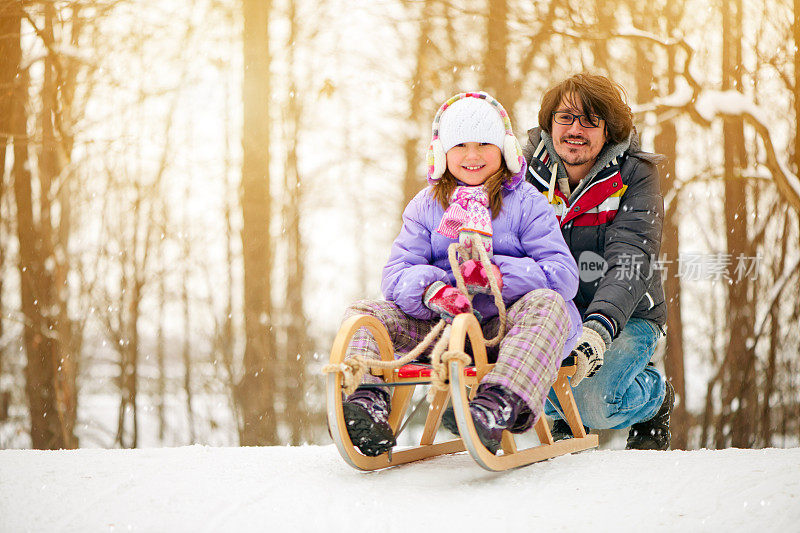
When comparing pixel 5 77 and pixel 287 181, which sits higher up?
pixel 5 77

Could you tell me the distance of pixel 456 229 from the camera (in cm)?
179

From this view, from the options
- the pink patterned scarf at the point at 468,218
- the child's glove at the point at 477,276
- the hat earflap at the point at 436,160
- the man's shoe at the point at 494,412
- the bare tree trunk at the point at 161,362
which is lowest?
the bare tree trunk at the point at 161,362

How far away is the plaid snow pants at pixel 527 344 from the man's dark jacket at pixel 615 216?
1.59ft

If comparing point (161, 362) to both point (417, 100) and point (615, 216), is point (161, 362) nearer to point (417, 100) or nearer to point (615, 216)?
point (417, 100)

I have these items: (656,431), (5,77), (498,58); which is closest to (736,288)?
(498,58)

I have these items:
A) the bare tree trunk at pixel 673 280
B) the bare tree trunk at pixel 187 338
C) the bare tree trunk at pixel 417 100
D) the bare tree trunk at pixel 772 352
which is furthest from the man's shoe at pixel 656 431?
the bare tree trunk at pixel 187 338

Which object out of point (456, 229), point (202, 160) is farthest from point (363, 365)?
point (202, 160)

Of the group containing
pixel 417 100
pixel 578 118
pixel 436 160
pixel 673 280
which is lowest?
pixel 673 280

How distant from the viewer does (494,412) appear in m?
1.50

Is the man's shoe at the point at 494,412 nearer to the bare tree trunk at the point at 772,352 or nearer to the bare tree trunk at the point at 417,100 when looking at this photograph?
the bare tree trunk at the point at 417,100

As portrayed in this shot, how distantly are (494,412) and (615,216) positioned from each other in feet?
3.26

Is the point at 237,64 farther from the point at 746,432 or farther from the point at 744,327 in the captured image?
the point at 746,432

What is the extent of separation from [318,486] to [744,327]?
3295 mm

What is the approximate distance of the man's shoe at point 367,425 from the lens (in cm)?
158
